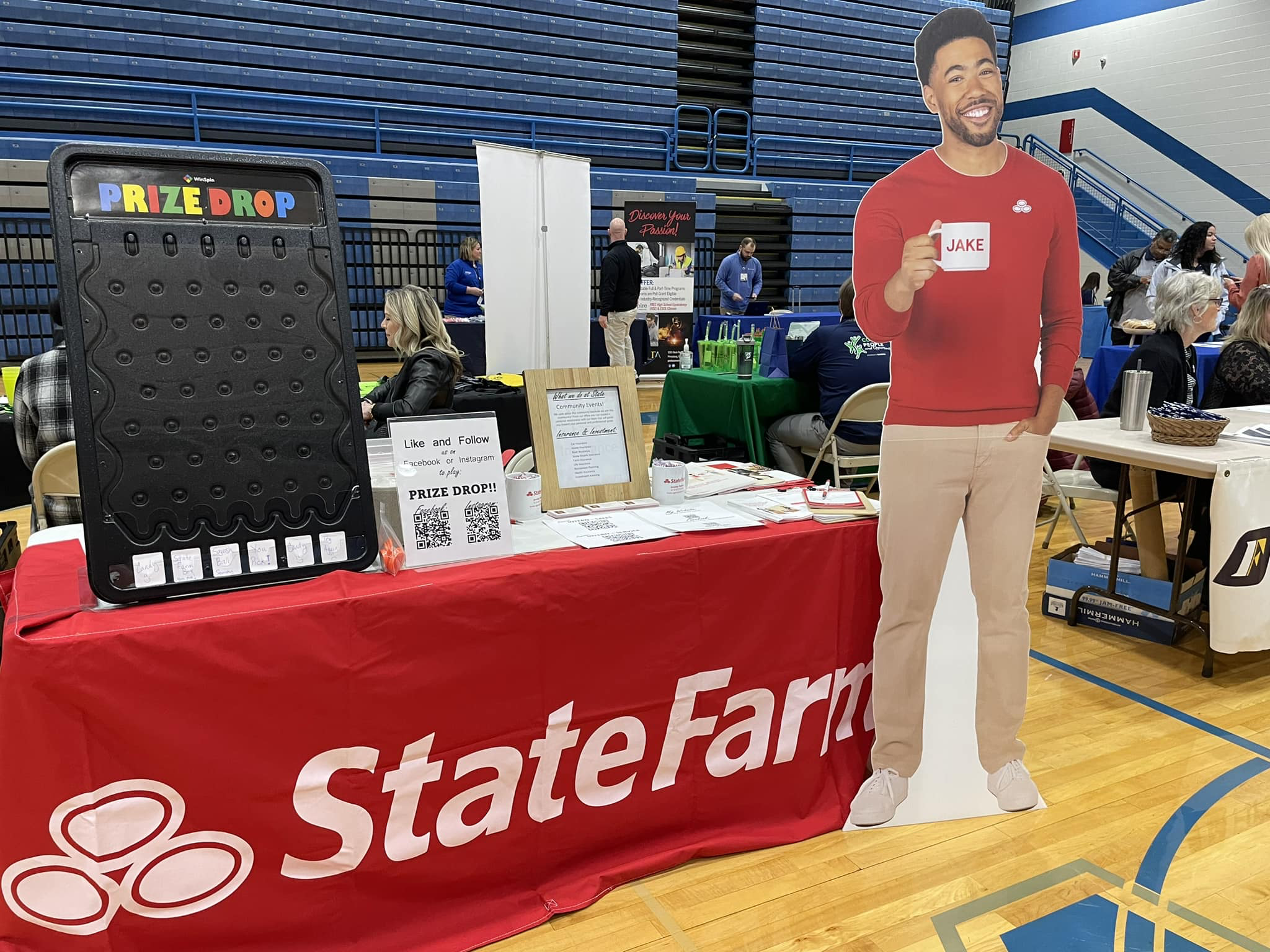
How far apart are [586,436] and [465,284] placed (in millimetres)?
6157

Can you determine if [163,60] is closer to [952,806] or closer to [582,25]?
[582,25]

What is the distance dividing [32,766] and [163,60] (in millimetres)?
10132

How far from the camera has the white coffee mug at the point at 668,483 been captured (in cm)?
207

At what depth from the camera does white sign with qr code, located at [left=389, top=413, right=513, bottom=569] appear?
1595mm

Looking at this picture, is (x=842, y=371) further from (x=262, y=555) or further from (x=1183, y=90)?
(x=1183, y=90)

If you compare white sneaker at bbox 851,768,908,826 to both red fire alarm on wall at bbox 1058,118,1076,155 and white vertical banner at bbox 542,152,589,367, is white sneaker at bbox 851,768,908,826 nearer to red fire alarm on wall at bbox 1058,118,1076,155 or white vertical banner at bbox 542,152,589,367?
white vertical banner at bbox 542,152,589,367

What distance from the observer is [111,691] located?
1309 millimetres

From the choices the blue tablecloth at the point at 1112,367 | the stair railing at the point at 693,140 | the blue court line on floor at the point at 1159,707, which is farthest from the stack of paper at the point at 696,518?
the stair railing at the point at 693,140

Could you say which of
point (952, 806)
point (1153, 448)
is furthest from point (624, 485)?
point (1153, 448)

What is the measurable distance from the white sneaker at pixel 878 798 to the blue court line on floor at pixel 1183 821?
51 centimetres

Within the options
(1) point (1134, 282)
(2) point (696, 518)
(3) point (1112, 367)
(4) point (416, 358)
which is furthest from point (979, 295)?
(1) point (1134, 282)

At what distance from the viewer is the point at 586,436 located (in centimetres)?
202

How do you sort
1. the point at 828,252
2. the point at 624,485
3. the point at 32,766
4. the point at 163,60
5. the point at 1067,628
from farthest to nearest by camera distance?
the point at 828,252 → the point at 163,60 → the point at 1067,628 → the point at 624,485 → the point at 32,766

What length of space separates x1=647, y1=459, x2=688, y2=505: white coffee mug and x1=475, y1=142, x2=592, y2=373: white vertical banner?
12.1ft
